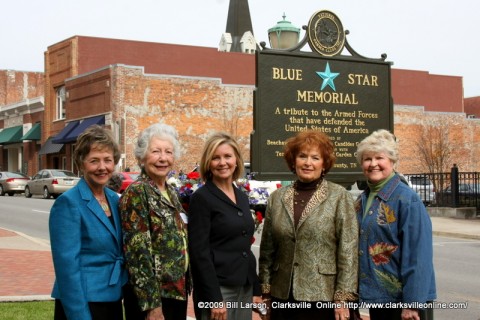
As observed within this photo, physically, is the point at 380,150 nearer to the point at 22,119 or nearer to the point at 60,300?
the point at 60,300

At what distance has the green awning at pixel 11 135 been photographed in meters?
52.5

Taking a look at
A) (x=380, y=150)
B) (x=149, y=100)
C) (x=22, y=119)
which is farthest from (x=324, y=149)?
(x=22, y=119)

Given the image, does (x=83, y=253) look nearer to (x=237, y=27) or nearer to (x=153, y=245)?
(x=153, y=245)

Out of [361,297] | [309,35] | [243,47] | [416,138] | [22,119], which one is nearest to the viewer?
[361,297]

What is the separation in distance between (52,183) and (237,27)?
4127 centimetres

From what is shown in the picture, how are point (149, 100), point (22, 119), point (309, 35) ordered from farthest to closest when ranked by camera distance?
→ 1. point (22, 119)
2. point (149, 100)
3. point (309, 35)

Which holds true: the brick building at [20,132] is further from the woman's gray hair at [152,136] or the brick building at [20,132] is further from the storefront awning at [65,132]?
the woman's gray hair at [152,136]

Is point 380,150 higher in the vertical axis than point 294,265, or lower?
higher

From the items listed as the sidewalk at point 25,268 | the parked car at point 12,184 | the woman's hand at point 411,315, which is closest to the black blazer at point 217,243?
the woman's hand at point 411,315

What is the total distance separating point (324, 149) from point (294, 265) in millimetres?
820

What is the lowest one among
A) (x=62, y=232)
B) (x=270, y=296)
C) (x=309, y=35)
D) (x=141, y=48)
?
(x=270, y=296)

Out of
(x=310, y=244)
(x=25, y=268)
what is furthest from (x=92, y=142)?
(x=25, y=268)

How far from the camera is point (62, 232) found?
4.26 meters

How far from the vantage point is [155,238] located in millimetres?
4469
